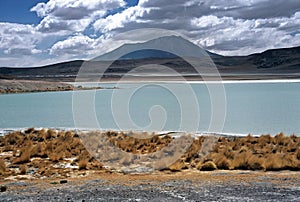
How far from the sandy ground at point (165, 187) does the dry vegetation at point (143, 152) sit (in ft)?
2.61

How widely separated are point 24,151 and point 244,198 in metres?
7.22

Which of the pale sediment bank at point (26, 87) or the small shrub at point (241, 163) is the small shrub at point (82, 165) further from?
the pale sediment bank at point (26, 87)

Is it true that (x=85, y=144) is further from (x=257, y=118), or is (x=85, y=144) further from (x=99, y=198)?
(x=257, y=118)

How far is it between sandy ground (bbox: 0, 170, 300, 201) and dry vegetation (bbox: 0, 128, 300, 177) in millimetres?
796

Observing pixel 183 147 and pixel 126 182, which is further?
pixel 183 147

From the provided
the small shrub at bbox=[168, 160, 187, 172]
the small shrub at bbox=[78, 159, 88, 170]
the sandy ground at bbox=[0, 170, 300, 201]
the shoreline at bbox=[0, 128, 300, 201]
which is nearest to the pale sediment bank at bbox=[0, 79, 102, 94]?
the shoreline at bbox=[0, 128, 300, 201]

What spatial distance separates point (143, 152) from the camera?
1237 cm

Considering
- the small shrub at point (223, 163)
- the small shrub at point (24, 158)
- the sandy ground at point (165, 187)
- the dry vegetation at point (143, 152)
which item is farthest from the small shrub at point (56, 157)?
the small shrub at point (223, 163)

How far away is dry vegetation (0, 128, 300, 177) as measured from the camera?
9.61 meters

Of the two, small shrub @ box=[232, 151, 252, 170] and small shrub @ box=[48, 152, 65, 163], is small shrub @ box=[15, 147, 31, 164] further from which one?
small shrub @ box=[232, 151, 252, 170]

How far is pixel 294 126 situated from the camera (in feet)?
60.7

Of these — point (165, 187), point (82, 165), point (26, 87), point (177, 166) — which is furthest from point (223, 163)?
point (26, 87)

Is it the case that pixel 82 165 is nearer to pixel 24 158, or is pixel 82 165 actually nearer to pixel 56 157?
pixel 56 157

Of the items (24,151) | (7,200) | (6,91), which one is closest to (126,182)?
(7,200)
